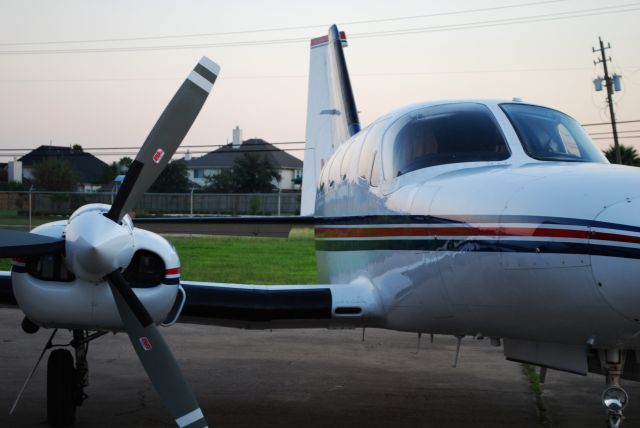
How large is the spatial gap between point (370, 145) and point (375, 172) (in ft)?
1.29

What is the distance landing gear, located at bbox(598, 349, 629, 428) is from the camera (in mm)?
5449

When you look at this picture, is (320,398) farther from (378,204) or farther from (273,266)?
(273,266)

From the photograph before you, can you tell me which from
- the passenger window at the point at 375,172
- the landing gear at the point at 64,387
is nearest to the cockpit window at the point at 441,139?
the passenger window at the point at 375,172

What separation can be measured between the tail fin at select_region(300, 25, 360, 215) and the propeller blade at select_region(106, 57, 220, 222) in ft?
18.7

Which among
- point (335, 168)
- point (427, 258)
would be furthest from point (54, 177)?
point (427, 258)

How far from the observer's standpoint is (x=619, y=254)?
190 inches

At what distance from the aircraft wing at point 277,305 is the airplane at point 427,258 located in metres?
0.01

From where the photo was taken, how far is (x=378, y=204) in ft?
23.9

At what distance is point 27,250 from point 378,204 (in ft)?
9.35

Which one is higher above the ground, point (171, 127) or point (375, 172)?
point (171, 127)

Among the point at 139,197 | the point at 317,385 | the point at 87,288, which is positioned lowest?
the point at 317,385

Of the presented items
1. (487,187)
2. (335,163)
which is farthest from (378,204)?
(335,163)

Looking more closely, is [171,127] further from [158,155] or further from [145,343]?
[145,343]

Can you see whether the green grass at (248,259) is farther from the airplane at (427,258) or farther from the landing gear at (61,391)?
the landing gear at (61,391)
